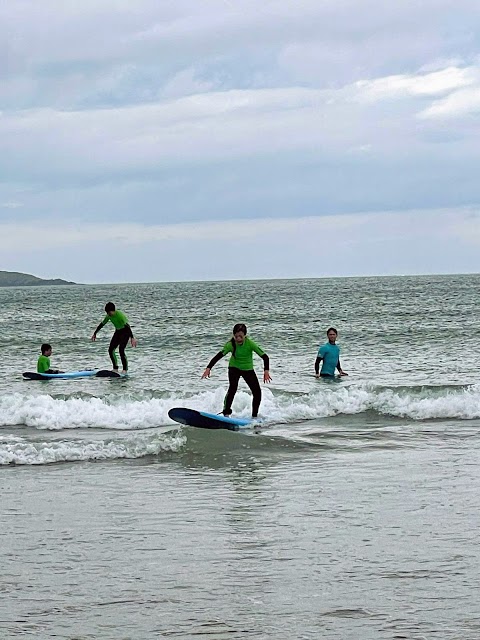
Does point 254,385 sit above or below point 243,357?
below

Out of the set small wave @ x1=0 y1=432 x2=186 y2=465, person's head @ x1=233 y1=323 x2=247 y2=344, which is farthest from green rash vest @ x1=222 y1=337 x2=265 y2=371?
small wave @ x1=0 y1=432 x2=186 y2=465

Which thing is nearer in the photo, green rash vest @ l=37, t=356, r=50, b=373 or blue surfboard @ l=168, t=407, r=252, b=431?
blue surfboard @ l=168, t=407, r=252, b=431

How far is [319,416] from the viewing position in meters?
16.7

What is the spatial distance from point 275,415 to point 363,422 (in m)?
1.51

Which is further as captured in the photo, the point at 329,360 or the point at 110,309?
the point at 110,309

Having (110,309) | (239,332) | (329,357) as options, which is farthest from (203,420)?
(110,309)

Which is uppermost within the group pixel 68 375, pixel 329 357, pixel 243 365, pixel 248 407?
pixel 243 365

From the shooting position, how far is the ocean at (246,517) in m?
6.09

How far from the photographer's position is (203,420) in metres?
14.4

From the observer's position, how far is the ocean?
6.09 meters

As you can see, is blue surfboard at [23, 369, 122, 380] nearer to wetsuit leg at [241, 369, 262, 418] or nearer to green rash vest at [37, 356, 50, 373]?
green rash vest at [37, 356, 50, 373]

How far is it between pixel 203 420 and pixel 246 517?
5735 millimetres

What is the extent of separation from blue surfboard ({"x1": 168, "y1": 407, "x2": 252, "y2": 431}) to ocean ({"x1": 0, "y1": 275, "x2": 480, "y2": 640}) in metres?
0.48

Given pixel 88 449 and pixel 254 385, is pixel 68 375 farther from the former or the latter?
pixel 88 449
